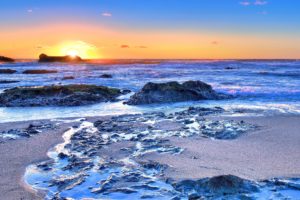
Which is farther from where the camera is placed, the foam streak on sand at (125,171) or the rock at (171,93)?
the rock at (171,93)

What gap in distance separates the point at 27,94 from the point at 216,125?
29.9 ft

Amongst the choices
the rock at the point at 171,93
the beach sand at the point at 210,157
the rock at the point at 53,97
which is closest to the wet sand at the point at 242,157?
the beach sand at the point at 210,157

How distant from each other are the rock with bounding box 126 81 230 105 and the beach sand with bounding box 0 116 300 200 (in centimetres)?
607

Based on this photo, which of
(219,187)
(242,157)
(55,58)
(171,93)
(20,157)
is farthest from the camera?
(55,58)

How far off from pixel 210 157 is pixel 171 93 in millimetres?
8815

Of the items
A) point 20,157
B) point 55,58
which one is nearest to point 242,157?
point 20,157

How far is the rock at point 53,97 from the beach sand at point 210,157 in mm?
5931

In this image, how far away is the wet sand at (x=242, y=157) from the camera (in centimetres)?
513

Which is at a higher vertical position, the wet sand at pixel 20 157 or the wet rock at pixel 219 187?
the wet rock at pixel 219 187

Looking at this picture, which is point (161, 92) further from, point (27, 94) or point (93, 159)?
point (93, 159)

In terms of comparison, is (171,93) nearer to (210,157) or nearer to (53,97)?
(53,97)

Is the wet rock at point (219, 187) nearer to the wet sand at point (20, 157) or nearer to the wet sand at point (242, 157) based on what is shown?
the wet sand at point (242, 157)

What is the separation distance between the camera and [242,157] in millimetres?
5953

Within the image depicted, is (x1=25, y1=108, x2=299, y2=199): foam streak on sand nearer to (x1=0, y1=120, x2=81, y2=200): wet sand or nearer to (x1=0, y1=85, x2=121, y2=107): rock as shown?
(x1=0, y1=120, x2=81, y2=200): wet sand
